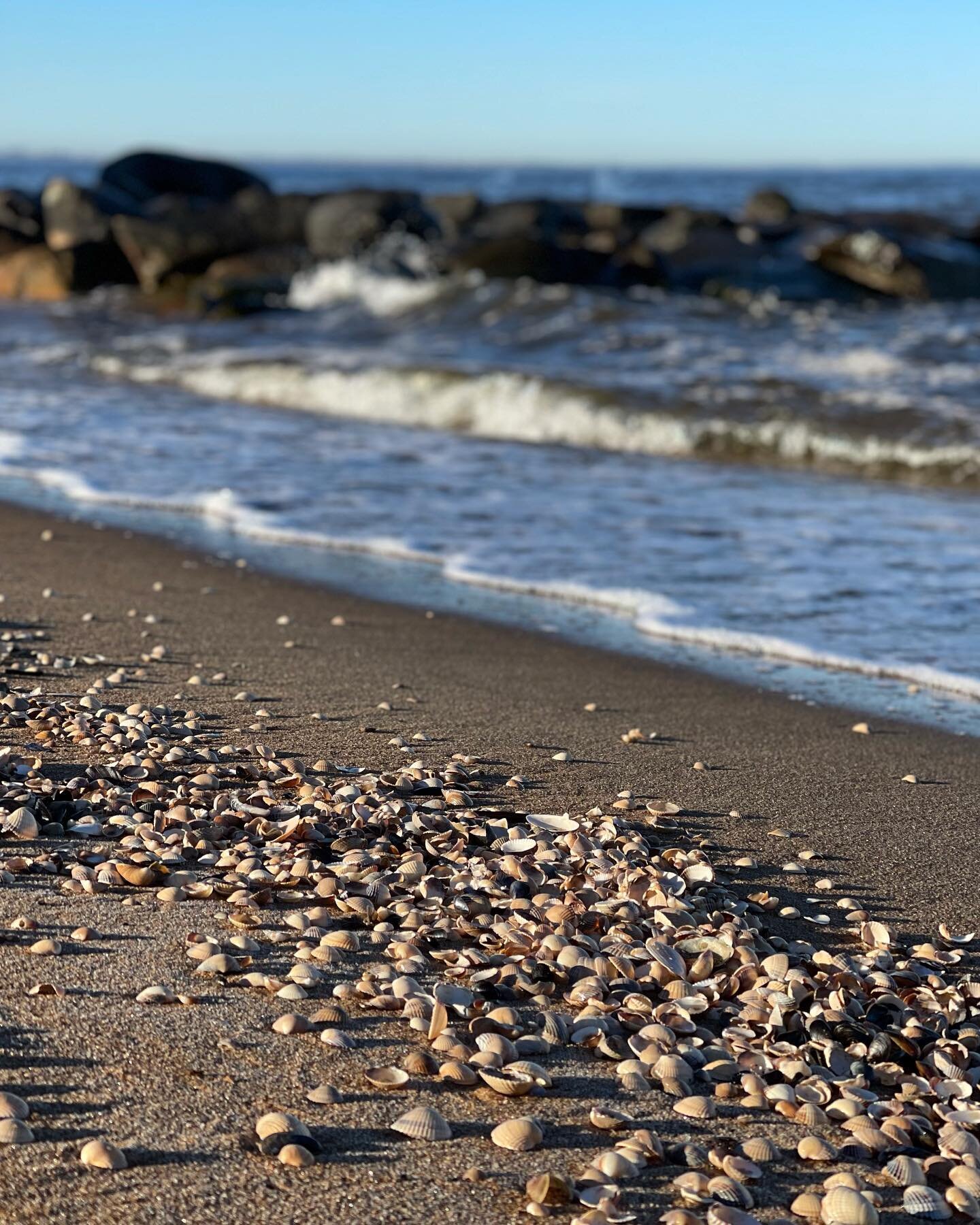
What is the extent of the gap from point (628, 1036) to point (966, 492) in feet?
23.7

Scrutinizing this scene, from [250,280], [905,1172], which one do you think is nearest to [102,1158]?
[905,1172]

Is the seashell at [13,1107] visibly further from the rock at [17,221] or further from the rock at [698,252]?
the rock at [17,221]

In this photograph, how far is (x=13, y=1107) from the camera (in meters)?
2.10

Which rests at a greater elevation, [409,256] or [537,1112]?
[409,256]

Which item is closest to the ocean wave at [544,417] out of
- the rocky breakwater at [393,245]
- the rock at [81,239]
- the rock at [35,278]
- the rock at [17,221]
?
the rocky breakwater at [393,245]

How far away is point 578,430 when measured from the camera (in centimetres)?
1100

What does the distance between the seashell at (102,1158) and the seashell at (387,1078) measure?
412 millimetres

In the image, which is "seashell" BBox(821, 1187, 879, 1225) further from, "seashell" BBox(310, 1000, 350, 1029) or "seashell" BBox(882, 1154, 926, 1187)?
"seashell" BBox(310, 1000, 350, 1029)

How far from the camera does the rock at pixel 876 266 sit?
19219mm

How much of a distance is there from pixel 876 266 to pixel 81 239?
1253 centimetres

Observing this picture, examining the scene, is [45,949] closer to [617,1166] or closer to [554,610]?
[617,1166]

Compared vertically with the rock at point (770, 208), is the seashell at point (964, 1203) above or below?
below

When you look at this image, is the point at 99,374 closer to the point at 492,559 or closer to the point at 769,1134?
the point at 492,559

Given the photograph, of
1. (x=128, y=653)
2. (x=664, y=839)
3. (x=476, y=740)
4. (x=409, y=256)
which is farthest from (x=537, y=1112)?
(x=409, y=256)
